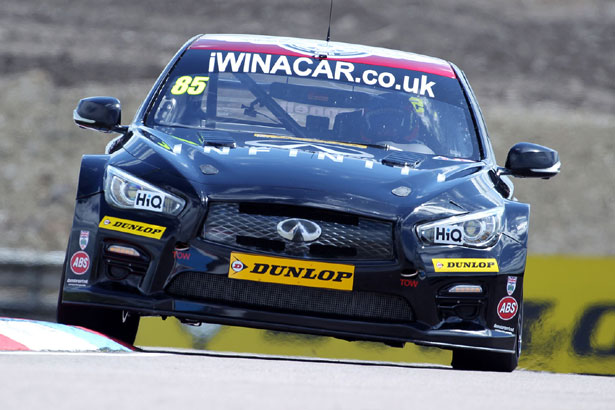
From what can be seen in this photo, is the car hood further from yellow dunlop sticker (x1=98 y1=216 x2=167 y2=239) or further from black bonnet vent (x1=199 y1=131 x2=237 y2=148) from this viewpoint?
yellow dunlop sticker (x1=98 y1=216 x2=167 y2=239)

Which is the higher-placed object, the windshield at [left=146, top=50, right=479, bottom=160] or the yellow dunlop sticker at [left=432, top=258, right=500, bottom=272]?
the windshield at [left=146, top=50, right=479, bottom=160]

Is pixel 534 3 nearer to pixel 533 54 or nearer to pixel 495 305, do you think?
pixel 533 54

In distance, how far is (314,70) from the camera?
25.4 feet

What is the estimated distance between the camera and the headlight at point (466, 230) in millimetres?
6266

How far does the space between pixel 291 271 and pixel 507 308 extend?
1.10 metres

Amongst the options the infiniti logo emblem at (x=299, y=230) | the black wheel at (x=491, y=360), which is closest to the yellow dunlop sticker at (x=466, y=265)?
the black wheel at (x=491, y=360)

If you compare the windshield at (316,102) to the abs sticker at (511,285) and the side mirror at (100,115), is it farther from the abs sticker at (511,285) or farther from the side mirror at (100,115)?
the abs sticker at (511,285)

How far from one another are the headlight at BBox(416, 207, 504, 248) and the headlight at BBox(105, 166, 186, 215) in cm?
112

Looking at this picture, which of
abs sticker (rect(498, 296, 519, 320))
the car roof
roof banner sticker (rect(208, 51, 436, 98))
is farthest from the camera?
the car roof

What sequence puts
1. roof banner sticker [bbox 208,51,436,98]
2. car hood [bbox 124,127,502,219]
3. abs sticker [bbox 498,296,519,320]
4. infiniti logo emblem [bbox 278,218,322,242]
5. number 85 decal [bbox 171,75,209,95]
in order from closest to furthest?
infiniti logo emblem [bbox 278,218,322,242], car hood [bbox 124,127,502,219], abs sticker [bbox 498,296,519,320], number 85 decal [bbox 171,75,209,95], roof banner sticker [bbox 208,51,436,98]

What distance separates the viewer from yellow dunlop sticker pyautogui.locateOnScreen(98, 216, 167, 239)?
6.21 meters

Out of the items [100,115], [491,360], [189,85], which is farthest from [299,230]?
[189,85]

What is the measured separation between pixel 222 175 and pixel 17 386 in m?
2.01

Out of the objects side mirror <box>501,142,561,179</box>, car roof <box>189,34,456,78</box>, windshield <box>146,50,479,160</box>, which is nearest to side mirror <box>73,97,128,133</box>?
windshield <box>146,50,479,160</box>
